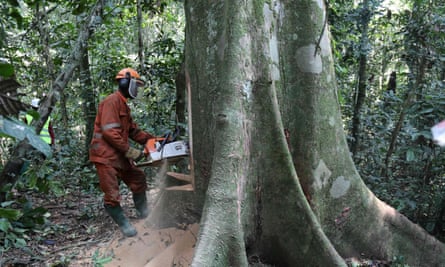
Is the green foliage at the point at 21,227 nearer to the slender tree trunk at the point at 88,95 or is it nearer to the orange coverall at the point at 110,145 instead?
Answer: the orange coverall at the point at 110,145

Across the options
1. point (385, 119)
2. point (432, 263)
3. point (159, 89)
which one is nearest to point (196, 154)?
point (432, 263)

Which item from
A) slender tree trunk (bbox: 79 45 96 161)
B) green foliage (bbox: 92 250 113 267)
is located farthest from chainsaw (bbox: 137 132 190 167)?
slender tree trunk (bbox: 79 45 96 161)

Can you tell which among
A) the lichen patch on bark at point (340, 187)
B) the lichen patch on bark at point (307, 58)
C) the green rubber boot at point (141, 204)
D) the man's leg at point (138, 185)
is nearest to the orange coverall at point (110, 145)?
the man's leg at point (138, 185)

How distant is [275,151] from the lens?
3303 mm

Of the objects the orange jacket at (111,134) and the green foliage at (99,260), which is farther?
the orange jacket at (111,134)

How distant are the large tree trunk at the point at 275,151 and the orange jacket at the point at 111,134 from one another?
110cm

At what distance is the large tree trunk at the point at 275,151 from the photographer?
3098mm

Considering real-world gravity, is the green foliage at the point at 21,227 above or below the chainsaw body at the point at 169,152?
below

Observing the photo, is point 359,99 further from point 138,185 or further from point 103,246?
point 103,246

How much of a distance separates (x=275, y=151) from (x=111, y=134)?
1903mm

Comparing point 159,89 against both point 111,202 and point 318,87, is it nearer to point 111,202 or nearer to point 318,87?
point 111,202

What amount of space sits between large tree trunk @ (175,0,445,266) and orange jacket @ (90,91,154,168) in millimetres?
1102

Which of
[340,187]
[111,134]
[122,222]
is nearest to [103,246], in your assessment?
[122,222]

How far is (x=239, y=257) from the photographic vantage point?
2.89m
